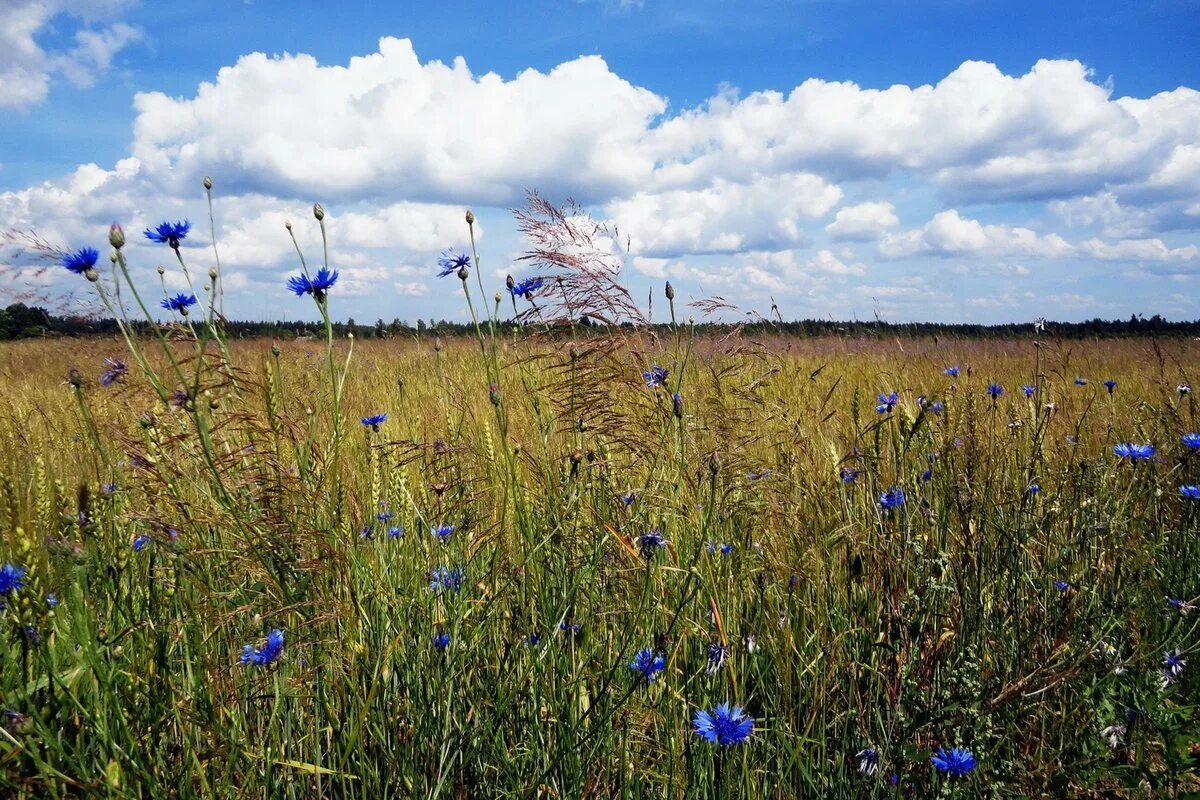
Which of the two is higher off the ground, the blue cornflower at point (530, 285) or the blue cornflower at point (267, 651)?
the blue cornflower at point (530, 285)

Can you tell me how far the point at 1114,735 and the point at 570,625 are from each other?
1095mm

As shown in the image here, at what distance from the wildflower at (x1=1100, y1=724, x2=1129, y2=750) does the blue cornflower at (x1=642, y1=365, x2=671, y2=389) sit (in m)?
1.16

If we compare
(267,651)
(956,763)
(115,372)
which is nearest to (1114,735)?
(956,763)

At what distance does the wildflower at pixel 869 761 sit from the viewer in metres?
1.25

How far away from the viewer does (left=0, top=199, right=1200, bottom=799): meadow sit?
3.92 feet

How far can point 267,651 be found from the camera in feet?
4.13

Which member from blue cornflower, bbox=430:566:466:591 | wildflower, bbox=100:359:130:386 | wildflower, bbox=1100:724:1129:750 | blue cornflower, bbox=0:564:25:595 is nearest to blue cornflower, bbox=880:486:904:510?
wildflower, bbox=1100:724:1129:750

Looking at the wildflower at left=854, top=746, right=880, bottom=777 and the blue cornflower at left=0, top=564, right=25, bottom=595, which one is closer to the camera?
the blue cornflower at left=0, top=564, right=25, bottom=595

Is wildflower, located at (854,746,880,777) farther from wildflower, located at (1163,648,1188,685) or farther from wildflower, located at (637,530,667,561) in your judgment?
wildflower, located at (1163,648,1188,685)

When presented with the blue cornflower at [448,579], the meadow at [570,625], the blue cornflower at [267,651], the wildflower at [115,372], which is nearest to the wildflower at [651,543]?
the meadow at [570,625]

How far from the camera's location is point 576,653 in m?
1.47

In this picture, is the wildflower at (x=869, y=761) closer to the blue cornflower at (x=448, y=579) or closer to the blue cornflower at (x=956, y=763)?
the blue cornflower at (x=956, y=763)

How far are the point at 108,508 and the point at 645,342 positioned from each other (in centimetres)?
131

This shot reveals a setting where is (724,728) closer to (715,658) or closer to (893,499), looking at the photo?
(715,658)
